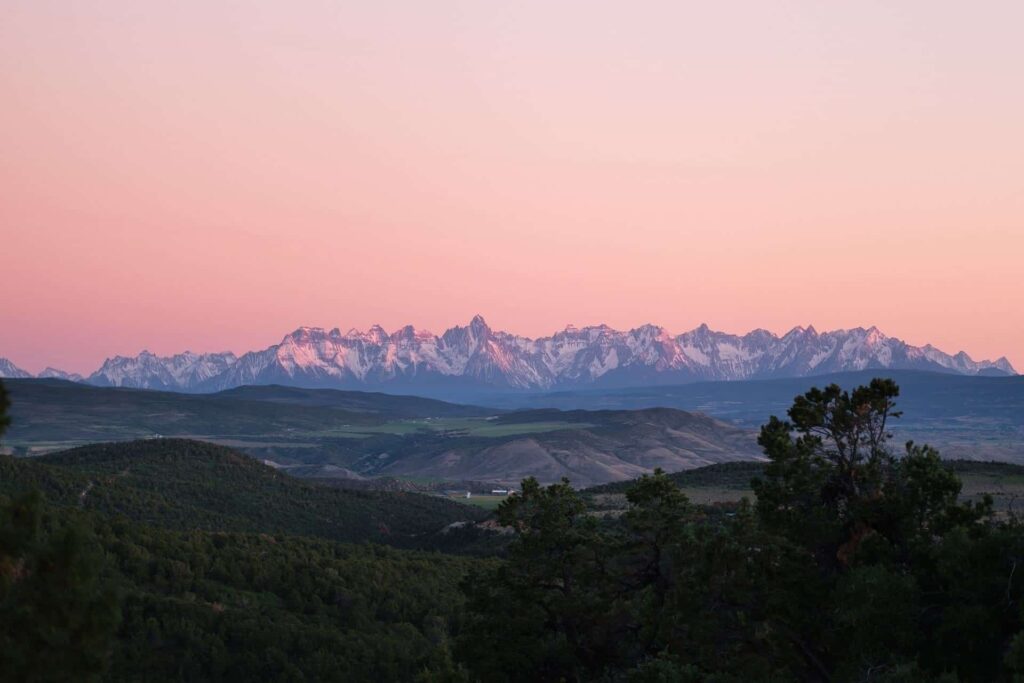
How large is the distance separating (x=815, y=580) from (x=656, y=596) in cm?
595

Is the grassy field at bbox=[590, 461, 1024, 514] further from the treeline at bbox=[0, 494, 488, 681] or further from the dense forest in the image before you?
the dense forest

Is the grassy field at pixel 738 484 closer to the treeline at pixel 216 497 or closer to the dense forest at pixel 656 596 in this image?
the treeline at pixel 216 497

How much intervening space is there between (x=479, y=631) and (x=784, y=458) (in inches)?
476

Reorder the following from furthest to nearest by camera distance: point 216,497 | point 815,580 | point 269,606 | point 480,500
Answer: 1. point 480,500
2. point 216,497
3. point 269,606
4. point 815,580

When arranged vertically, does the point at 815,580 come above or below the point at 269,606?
above

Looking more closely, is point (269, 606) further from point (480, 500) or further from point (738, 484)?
point (480, 500)

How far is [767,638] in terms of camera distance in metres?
22.2

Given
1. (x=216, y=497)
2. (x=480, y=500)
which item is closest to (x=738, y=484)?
(x=216, y=497)

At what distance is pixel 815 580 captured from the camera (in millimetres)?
22562

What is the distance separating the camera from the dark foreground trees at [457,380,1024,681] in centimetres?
2002

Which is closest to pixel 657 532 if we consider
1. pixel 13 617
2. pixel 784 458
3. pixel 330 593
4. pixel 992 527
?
pixel 784 458

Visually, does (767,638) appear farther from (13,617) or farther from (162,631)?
(162,631)

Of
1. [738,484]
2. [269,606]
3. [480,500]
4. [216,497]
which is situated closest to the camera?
[269,606]

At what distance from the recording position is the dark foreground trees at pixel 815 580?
20.0 meters
